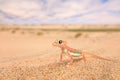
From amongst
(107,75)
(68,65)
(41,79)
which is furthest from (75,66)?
(41,79)

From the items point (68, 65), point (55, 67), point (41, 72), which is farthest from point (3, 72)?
point (68, 65)

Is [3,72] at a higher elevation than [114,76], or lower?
higher

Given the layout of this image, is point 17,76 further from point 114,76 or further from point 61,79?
point 114,76

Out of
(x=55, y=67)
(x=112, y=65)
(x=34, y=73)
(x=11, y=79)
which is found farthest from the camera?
(x=112, y=65)

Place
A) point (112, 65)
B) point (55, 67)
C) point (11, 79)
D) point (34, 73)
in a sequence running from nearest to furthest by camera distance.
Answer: point (11, 79)
point (34, 73)
point (55, 67)
point (112, 65)

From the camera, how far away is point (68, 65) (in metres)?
5.33

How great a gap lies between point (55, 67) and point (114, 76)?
4.43 ft

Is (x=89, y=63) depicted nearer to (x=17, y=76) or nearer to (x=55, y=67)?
(x=55, y=67)

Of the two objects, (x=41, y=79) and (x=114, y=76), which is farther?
(x=114, y=76)

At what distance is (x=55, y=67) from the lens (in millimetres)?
5191

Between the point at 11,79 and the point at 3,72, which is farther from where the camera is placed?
the point at 3,72

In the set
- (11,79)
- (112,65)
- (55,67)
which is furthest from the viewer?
(112,65)

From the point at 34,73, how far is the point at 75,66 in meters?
1.16

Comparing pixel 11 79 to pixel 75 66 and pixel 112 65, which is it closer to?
pixel 75 66
